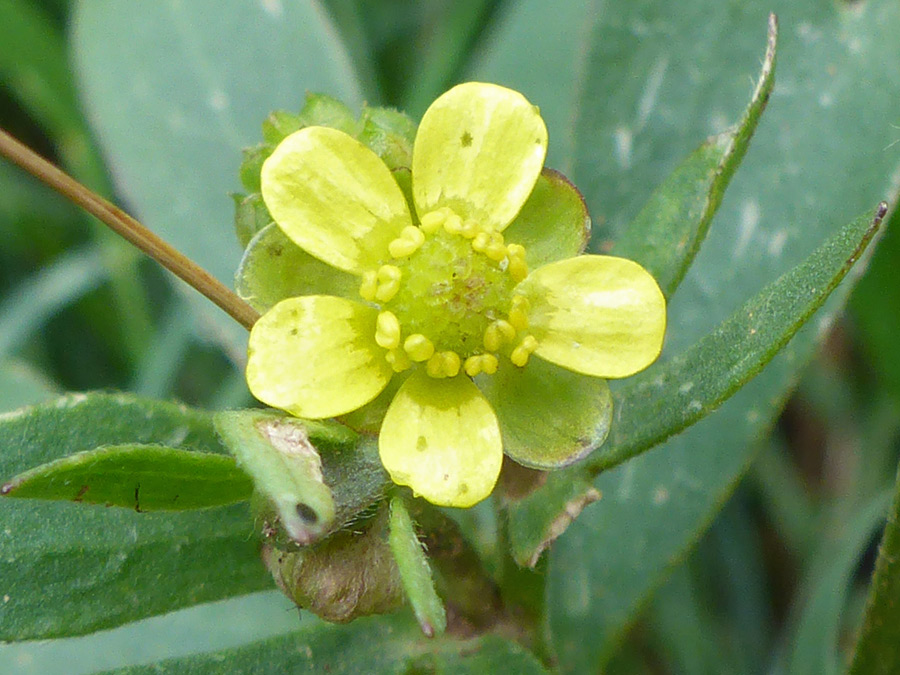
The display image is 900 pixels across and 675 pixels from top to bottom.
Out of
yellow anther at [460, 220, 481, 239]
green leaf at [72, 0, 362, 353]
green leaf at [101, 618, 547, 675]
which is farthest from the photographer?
green leaf at [72, 0, 362, 353]

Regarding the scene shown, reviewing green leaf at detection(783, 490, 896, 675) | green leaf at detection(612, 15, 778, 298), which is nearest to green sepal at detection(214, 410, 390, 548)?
green leaf at detection(612, 15, 778, 298)

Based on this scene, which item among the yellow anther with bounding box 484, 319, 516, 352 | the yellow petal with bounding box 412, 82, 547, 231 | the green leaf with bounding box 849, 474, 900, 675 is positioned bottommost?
the green leaf with bounding box 849, 474, 900, 675

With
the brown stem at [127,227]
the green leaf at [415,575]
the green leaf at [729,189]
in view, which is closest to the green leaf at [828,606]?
the green leaf at [729,189]

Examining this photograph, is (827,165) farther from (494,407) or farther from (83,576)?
(83,576)

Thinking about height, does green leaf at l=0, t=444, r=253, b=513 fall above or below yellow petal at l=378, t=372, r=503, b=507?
above

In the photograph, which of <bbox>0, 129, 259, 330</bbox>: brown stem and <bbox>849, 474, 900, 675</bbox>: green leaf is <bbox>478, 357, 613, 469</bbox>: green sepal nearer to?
<bbox>0, 129, 259, 330</bbox>: brown stem

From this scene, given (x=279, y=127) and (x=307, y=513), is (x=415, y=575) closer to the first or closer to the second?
(x=307, y=513)

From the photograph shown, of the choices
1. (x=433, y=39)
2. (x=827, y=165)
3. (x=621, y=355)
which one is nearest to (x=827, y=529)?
(x=827, y=165)
